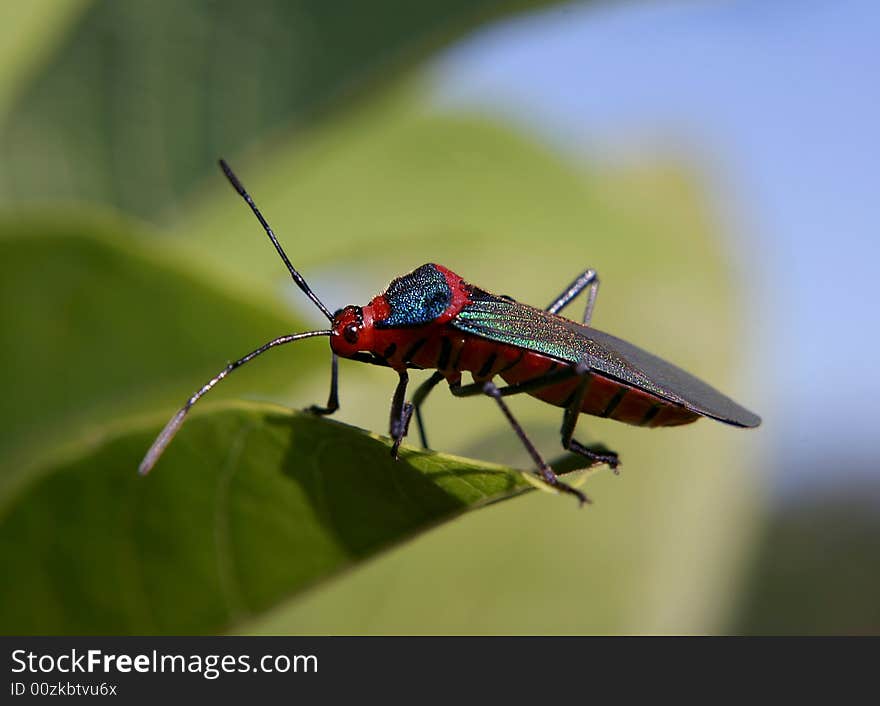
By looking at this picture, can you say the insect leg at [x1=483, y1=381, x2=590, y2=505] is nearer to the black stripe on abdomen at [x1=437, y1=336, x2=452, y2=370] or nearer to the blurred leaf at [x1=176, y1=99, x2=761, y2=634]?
the blurred leaf at [x1=176, y1=99, x2=761, y2=634]

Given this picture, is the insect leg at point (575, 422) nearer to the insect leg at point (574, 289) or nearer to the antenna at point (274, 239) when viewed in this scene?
the insect leg at point (574, 289)

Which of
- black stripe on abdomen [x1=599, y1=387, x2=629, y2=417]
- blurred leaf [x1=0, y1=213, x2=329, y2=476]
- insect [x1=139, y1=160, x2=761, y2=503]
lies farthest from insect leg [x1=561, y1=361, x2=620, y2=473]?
blurred leaf [x1=0, y1=213, x2=329, y2=476]

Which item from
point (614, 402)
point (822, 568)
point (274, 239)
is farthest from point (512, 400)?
point (822, 568)

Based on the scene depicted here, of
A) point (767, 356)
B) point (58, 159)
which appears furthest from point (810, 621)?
point (58, 159)

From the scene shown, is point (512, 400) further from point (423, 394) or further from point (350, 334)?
point (350, 334)

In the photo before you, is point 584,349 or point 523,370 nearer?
point 584,349

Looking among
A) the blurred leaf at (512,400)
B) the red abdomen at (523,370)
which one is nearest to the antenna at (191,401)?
the red abdomen at (523,370)
